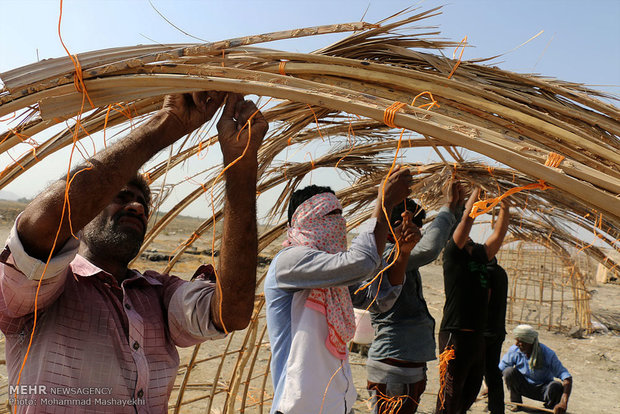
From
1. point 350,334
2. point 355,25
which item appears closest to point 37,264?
point 355,25

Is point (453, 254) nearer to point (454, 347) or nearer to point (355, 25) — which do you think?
point (454, 347)

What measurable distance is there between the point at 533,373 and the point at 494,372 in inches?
65.0

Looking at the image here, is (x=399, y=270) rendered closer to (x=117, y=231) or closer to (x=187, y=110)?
(x=117, y=231)

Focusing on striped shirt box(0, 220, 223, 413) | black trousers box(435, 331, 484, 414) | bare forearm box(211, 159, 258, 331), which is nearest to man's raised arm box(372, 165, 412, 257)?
bare forearm box(211, 159, 258, 331)

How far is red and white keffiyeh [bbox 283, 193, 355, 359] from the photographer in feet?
6.93

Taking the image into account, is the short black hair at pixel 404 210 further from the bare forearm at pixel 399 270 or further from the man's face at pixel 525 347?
the man's face at pixel 525 347

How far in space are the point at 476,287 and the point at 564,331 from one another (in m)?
7.55

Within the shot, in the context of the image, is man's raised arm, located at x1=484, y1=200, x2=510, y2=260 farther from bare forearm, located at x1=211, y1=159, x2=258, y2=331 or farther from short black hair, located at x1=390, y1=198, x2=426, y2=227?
bare forearm, located at x1=211, y1=159, x2=258, y2=331

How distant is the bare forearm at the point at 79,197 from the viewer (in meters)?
1.26

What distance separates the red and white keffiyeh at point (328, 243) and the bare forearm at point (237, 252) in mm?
509

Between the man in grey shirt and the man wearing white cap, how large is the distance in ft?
9.95

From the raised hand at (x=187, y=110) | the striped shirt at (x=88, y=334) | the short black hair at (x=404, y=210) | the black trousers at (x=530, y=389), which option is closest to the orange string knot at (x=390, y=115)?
the raised hand at (x=187, y=110)

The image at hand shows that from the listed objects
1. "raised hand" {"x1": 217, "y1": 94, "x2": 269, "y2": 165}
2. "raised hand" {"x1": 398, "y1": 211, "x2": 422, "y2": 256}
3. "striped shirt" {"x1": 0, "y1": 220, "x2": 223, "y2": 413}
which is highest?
"raised hand" {"x1": 217, "y1": 94, "x2": 269, "y2": 165}

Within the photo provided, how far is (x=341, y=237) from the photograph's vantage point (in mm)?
2367
